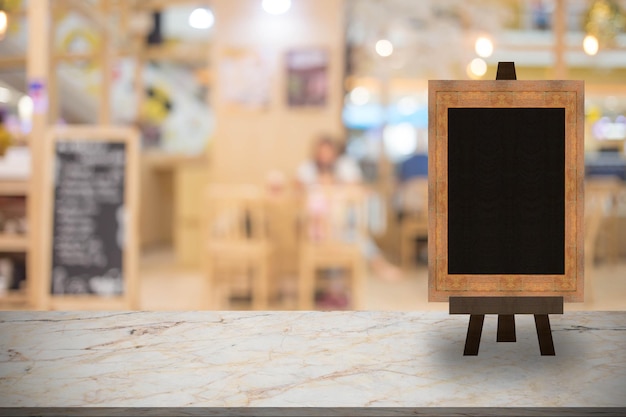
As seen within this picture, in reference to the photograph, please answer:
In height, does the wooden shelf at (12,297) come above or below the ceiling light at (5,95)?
below

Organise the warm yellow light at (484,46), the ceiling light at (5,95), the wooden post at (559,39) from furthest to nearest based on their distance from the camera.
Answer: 1. the warm yellow light at (484,46)
2. the ceiling light at (5,95)
3. the wooden post at (559,39)

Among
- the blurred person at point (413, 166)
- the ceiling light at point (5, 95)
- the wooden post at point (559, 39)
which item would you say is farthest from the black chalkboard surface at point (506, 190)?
the blurred person at point (413, 166)

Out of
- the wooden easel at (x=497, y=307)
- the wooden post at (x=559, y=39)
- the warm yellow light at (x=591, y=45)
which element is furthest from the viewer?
the warm yellow light at (x=591, y=45)

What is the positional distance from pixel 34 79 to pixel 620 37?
18.9 feet

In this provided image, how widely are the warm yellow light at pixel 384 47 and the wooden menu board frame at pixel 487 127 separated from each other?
8125 mm

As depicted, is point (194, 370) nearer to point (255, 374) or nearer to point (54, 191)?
point (255, 374)

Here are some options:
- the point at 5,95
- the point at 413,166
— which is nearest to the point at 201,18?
the point at 5,95

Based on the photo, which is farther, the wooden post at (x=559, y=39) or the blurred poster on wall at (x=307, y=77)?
the blurred poster on wall at (x=307, y=77)

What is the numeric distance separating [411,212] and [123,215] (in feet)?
14.5

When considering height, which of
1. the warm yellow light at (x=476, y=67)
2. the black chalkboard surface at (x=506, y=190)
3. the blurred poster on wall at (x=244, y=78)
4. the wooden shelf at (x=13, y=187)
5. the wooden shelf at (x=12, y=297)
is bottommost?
the wooden shelf at (x=12, y=297)

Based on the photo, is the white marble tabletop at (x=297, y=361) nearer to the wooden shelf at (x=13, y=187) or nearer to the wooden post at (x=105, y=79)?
the wooden shelf at (x=13, y=187)

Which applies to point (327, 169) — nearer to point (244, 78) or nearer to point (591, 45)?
point (244, 78)

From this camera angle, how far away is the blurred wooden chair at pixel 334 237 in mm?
5090

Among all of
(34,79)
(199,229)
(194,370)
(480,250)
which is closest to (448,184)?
(480,250)
